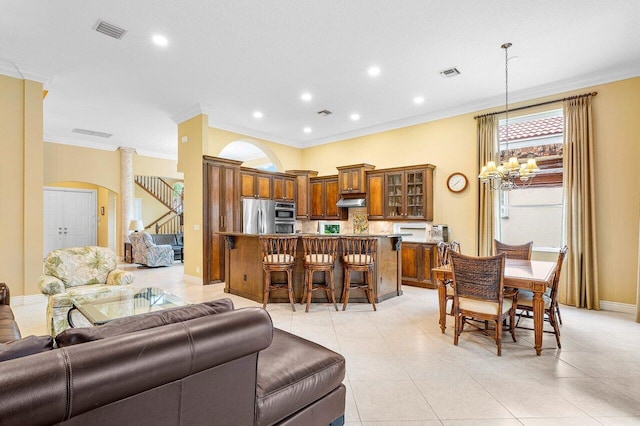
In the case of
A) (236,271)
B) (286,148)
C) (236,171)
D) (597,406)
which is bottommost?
(597,406)

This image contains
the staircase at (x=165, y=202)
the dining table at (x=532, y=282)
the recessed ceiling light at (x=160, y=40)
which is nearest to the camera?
the dining table at (x=532, y=282)

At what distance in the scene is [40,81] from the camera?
15.4ft

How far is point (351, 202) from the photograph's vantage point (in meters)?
7.10

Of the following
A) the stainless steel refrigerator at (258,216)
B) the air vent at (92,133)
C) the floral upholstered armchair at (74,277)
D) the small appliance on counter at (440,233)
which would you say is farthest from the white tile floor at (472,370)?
the air vent at (92,133)

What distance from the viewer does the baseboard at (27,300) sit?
4488 millimetres

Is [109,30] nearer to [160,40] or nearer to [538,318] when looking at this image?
[160,40]

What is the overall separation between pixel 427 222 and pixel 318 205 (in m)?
2.83

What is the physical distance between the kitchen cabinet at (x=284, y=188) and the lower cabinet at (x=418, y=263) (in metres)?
3.21

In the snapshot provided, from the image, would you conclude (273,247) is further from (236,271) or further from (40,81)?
(40,81)

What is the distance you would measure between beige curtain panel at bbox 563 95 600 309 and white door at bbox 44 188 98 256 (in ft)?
41.2

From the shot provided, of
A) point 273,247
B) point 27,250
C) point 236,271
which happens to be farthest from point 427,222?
point 27,250

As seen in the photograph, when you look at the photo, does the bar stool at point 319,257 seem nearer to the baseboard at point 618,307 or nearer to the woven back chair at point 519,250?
the woven back chair at point 519,250

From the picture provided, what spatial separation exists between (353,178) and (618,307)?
488 centimetres

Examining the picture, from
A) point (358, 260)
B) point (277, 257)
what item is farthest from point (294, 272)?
point (358, 260)
